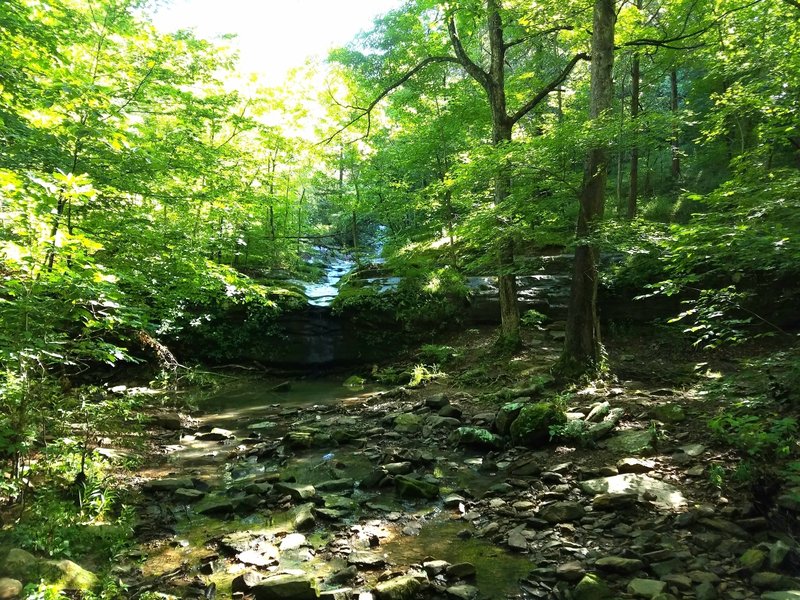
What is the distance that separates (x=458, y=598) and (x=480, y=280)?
43.7 feet

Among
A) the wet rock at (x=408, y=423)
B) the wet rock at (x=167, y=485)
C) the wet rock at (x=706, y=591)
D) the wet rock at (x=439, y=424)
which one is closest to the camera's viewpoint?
the wet rock at (x=706, y=591)

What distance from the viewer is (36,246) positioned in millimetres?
3820

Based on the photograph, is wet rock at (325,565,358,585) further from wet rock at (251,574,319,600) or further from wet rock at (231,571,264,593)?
wet rock at (231,571,264,593)

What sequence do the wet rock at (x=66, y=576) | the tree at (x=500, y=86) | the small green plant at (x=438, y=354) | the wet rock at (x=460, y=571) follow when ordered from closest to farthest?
the wet rock at (x=66, y=576)
the wet rock at (x=460, y=571)
the tree at (x=500, y=86)
the small green plant at (x=438, y=354)

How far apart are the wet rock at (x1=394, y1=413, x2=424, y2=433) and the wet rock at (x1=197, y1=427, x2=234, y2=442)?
3296 millimetres

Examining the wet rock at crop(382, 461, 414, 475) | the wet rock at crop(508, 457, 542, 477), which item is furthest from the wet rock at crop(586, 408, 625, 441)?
the wet rock at crop(382, 461, 414, 475)

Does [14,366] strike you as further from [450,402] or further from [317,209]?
[317,209]

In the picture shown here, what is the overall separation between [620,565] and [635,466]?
6.41 feet

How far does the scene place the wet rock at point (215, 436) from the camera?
8.81 metres

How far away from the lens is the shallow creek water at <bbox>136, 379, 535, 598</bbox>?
4.17 meters

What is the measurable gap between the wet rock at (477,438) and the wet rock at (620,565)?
334 centimetres

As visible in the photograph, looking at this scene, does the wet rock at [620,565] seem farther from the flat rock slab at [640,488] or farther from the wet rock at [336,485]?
the wet rock at [336,485]

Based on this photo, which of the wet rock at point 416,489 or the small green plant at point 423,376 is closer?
the wet rock at point 416,489

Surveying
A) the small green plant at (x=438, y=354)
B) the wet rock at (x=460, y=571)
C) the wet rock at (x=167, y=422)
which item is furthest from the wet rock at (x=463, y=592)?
the small green plant at (x=438, y=354)
